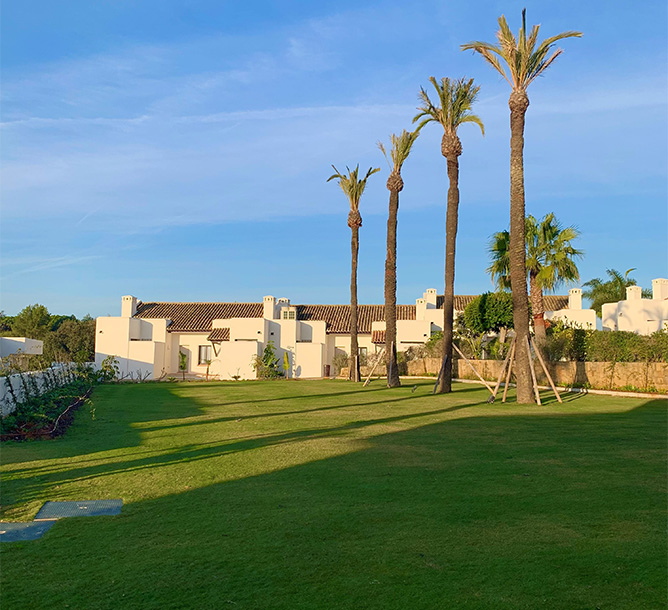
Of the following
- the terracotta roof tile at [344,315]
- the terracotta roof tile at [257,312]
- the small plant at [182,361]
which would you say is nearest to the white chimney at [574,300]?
the terracotta roof tile at [257,312]

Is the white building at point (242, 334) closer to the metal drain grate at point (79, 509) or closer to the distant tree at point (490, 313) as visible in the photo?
the distant tree at point (490, 313)

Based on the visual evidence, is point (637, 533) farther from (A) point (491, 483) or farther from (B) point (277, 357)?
(B) point (277, 357)

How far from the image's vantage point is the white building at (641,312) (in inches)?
1300

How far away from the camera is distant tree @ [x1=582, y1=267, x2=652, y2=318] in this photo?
151 ft

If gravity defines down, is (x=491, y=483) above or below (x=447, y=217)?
below

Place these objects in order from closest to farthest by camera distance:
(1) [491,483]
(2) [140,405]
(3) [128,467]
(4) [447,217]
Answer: (1) [491,483] < (3) [128,467] < (2) [140,405] < (4) [447,217]

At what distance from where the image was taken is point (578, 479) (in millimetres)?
7680

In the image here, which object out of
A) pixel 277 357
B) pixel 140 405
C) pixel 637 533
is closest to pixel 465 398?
pixel 140 405

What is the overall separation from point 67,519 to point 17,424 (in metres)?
7.38

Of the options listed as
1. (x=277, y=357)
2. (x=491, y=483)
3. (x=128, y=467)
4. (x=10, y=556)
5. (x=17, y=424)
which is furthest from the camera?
(x=277, y=357)

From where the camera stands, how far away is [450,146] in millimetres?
23469

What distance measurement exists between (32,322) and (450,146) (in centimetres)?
4556

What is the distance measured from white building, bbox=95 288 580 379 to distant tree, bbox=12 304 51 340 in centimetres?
1056

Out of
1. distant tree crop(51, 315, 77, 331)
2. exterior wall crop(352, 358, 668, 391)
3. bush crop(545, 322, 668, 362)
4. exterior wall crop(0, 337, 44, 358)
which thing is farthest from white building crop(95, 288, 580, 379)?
exterior wall crop(352, 358, 668, 391)
